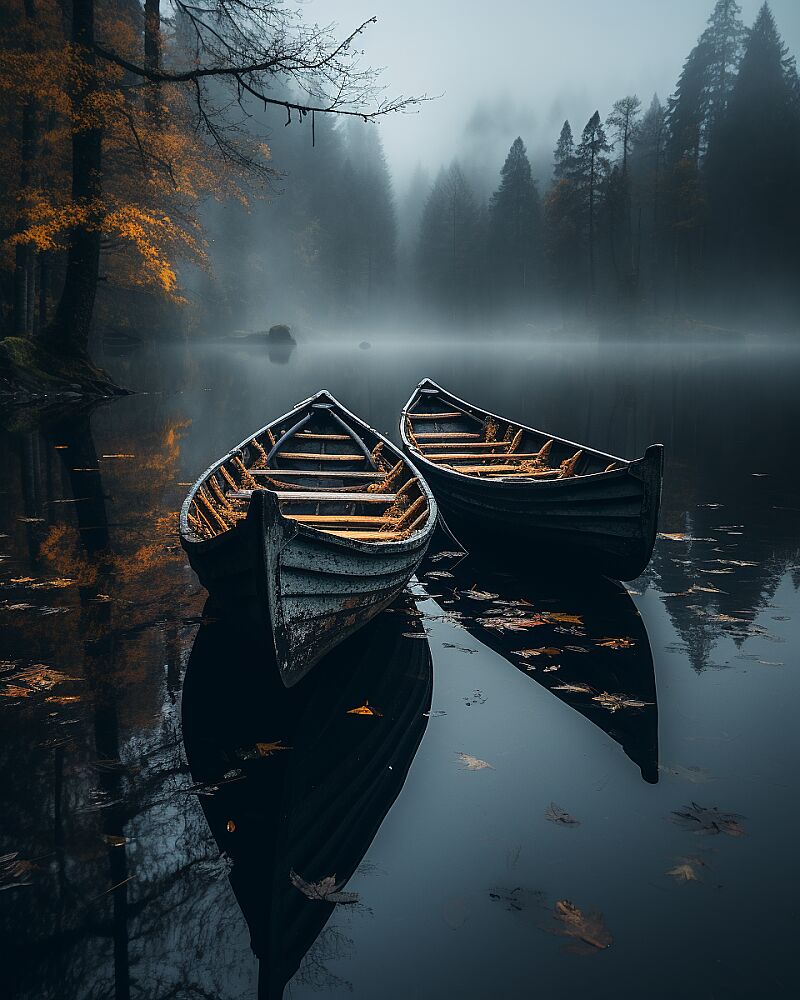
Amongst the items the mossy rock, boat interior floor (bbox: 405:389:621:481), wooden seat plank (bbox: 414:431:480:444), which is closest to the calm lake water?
boat interior floor (bbox: 405:389:621:481)

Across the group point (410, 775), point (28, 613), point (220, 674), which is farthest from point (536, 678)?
point (28, 613)

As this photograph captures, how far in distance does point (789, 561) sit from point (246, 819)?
6.39 metres

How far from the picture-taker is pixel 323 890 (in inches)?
115

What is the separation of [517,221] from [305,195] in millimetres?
19283

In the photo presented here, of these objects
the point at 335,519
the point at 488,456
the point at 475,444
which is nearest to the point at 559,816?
the point at 335,519

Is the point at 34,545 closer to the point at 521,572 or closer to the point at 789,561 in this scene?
the point at 521,572

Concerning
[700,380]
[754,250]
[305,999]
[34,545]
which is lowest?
[305,999]

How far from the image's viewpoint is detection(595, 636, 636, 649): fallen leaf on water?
17.8ft

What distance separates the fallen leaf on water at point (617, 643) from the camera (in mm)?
5434

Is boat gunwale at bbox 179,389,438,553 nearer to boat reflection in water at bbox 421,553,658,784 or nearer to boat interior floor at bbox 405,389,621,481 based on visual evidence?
boat reflection in water at bbox 421,553,658,784

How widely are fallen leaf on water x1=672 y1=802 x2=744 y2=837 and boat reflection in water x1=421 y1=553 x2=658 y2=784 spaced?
28 cm

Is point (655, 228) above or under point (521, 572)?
above

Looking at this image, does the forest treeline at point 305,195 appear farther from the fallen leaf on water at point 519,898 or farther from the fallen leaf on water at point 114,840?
the fallen leaf on water at point 519,898

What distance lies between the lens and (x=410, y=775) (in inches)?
147
